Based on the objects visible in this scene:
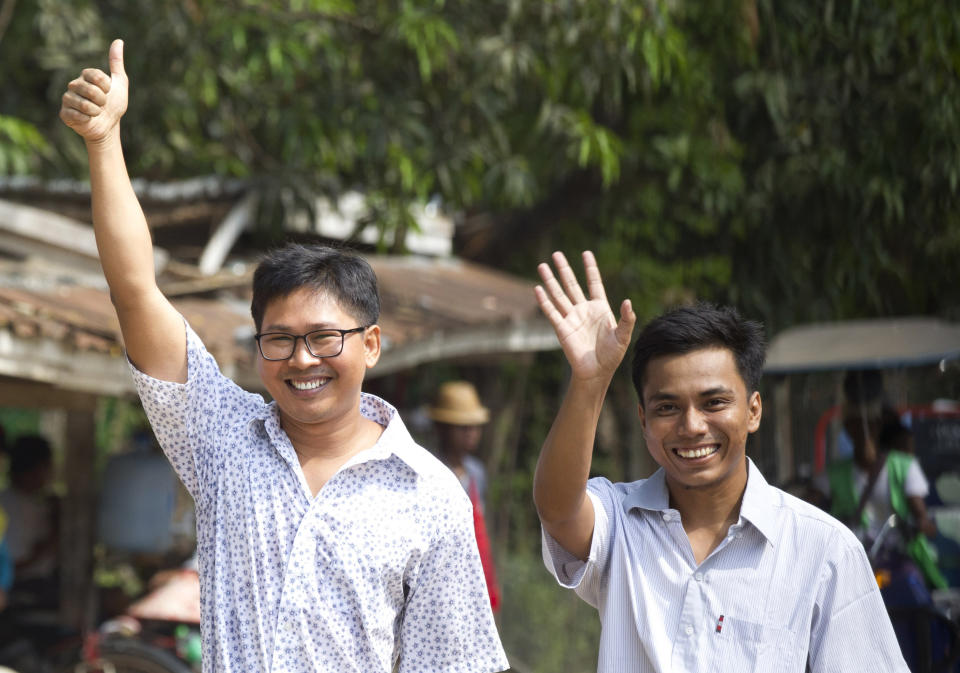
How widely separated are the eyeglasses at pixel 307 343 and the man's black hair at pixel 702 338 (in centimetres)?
66

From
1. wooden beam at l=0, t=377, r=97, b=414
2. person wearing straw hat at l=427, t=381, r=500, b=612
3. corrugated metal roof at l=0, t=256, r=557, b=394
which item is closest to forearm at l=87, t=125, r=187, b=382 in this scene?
corrugated metal roof at l=0, t=256, r=557, b=394

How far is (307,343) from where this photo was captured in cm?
226

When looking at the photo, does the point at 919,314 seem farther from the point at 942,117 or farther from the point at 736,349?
the point at 736,349

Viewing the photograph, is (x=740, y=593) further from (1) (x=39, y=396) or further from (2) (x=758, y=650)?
(1) (x=39, y=396)

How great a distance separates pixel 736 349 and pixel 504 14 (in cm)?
487

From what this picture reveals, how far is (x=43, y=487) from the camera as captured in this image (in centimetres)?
651

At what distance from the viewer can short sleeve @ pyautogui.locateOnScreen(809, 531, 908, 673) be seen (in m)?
2.29

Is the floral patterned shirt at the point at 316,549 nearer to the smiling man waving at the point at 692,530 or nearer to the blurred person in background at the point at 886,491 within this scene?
the smiling man waving at the point at 692,530

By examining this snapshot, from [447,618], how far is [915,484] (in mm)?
3306

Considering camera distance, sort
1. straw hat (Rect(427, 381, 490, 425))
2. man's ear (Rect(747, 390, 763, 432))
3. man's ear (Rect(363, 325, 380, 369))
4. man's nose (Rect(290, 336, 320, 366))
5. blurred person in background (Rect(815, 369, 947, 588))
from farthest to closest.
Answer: straw hat (Rect(427, 381, 490, 425)), blurred person in background (Rect(815, 369, 947, 588)), man's ear (Rect(747, 390, 763, 432)), man's ear (Rect(363, 325, 380, 369)), man's nose (Rect(290, 336, 320, 366))

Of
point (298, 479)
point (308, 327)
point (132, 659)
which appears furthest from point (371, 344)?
point (132, 659)

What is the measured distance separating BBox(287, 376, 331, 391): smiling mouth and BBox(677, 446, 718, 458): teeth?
2.41 ft

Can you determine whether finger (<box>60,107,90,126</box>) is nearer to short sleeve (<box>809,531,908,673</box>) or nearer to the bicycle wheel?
short sleeve (<box>809,531,908,673</box>)

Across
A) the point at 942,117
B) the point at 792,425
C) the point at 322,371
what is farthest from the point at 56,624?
the point at 942,117
